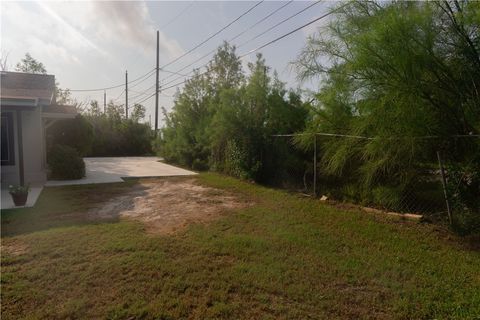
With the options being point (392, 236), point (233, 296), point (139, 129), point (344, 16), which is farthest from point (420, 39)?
point (139, 129)

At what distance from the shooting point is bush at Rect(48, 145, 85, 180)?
1011 centimetres

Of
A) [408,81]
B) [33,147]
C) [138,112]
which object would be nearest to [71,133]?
[33,147]

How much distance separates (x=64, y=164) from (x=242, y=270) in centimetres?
882

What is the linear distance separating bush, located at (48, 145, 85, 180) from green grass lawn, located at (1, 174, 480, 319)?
499 cm

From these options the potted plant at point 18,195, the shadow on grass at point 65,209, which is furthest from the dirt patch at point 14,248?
the potted plant at point 18,195

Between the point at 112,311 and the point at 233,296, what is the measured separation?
101 cm

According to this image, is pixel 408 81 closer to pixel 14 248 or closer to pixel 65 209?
pixel 14 248

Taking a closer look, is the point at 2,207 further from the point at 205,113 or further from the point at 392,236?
the point at 205,113

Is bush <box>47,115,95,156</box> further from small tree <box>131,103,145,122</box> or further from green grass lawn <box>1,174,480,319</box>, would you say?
small tree <box>131,103,145,122</box>

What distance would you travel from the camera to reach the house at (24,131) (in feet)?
26.1

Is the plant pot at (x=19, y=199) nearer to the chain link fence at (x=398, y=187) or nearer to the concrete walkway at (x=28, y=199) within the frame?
the concrete walkway at (x=28, y=199)

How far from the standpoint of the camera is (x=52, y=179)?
10.1 meters

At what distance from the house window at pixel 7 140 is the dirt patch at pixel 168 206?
3.35 meters

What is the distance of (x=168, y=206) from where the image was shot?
6543 millimetres
